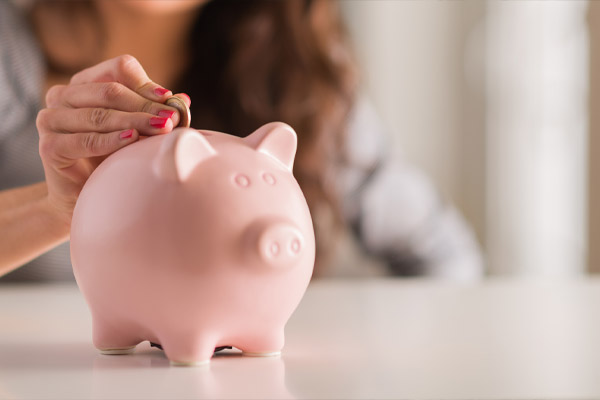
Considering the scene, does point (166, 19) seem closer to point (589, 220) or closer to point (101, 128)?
point (101, 128)

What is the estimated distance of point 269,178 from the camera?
2.31 ft

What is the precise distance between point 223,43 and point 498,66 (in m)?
1.50

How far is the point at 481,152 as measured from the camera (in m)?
3.05

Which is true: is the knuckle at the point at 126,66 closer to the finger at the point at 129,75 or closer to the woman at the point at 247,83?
the finger at the point at 129,75

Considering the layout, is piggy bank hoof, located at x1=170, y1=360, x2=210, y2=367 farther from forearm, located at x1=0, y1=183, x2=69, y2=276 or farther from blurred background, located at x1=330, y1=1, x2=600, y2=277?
blurred background, located at x1=330, y1=1, x2=600, y2=277

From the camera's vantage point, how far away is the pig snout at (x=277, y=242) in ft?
2.12

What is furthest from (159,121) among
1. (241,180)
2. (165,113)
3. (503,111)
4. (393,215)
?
(503,111)

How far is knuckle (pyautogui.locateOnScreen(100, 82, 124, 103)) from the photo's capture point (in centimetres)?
77

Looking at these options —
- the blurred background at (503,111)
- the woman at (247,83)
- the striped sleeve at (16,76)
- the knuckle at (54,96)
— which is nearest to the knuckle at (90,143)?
the knuckle at (54,96)

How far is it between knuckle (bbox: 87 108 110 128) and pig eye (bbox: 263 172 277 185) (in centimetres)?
19

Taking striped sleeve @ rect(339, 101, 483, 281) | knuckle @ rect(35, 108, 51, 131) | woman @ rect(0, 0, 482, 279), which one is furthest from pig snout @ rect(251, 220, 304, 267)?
striped sleeve @ rect(339, 101, 483, 281)

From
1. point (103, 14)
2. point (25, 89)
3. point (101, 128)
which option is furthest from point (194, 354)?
point (103, 14)

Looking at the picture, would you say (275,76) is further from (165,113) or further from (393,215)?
(165,113)

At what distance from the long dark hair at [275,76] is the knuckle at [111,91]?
50.5 inches
